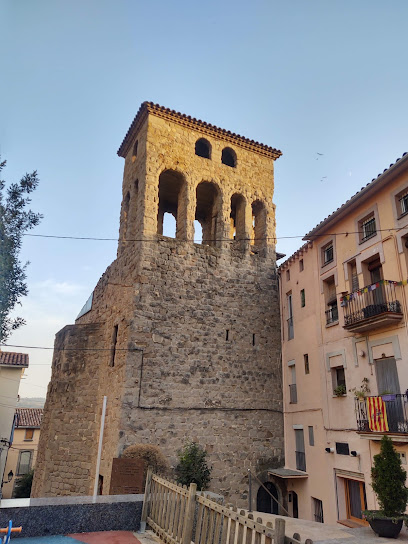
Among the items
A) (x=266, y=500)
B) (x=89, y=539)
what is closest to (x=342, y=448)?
(x=266, y=500)

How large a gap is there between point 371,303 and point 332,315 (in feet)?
7.09

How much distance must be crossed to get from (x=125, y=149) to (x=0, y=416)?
57.2ft

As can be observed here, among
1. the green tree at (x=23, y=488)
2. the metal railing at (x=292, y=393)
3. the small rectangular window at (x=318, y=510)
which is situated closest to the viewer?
the small rectangular window at (x=318, y=510)

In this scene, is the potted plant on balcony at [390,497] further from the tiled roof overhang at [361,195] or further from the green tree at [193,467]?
the tiled roof overhang at [361,195]

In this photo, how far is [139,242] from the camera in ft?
46.7

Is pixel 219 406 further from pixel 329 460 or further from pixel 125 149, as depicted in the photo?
pixel 125 149

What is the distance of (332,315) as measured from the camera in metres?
13.7

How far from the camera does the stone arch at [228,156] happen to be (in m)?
17.9

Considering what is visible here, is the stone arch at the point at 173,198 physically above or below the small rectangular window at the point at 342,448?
above

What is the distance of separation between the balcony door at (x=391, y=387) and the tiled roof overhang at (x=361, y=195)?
5.08m

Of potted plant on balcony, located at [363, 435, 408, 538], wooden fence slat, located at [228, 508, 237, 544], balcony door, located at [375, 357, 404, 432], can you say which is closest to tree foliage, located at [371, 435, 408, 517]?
potted plant on balcony, located at [363, 435, 408, 538]

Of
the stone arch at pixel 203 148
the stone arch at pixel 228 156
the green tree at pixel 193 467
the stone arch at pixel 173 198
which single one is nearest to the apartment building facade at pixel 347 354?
the green tree at pixel 193 467

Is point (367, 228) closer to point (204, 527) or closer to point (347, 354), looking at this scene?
point (347, 354)

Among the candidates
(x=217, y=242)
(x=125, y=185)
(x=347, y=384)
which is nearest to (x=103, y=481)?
(x=347, y=384)
